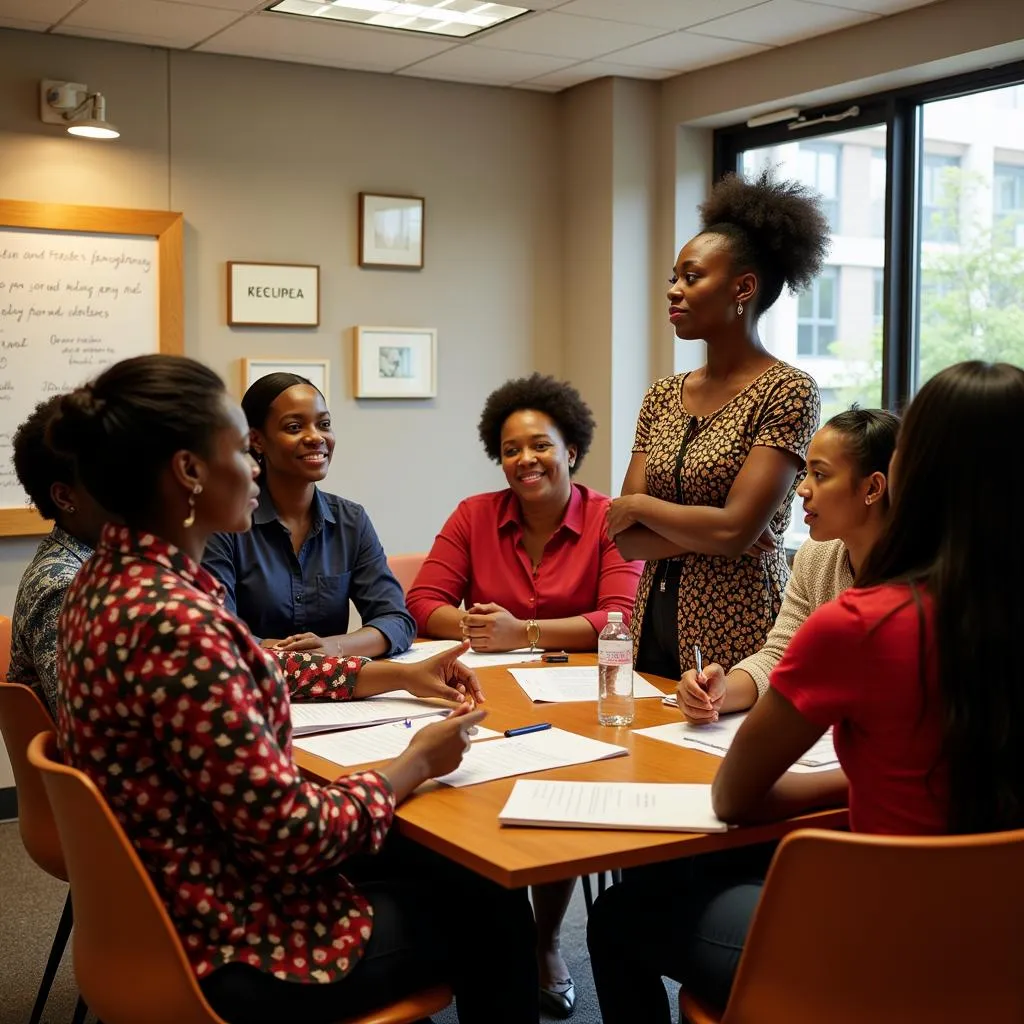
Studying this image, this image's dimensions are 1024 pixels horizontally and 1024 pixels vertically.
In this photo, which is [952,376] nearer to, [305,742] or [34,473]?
[305,742]

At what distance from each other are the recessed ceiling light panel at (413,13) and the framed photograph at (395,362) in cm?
115

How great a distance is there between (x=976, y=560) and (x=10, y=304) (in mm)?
3587

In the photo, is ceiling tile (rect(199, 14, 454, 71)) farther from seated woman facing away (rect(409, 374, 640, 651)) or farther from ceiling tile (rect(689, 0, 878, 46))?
seated woman facing away (rect(409, 374, 640, 651))

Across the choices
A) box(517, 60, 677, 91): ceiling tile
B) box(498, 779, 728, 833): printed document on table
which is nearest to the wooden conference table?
box(498, 779, 728, 833): printed document on table

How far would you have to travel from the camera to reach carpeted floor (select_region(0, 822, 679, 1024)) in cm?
293

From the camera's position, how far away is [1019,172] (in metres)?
3.96

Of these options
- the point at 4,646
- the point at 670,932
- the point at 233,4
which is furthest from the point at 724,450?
the point at 233,4

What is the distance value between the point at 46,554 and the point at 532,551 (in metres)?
1.28

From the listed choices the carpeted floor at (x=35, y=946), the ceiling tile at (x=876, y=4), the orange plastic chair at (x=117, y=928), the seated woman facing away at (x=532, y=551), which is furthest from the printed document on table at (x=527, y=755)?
the ceiling tile at (x=876, y=4)

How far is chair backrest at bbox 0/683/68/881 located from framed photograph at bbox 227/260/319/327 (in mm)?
2507

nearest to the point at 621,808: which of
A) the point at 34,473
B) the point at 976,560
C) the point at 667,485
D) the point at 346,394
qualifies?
the point at 976,560

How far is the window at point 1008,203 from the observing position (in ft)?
13.0

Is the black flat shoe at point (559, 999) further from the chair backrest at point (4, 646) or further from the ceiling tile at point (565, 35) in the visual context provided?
the ceiling tile at point (565, 35)

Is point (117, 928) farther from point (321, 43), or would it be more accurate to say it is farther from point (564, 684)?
point (321, 43)
